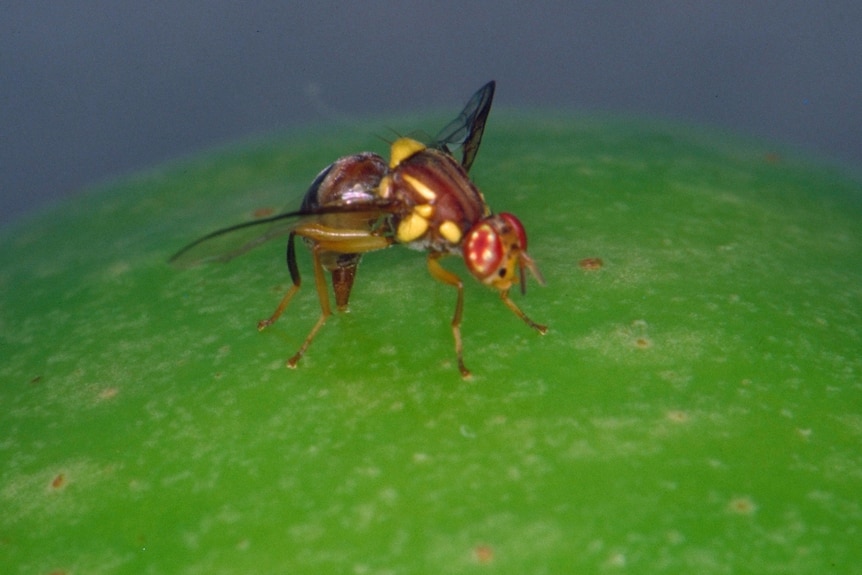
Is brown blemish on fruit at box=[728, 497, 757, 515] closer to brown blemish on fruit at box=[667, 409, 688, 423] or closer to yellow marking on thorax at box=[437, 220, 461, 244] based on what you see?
brown blemish on fruit at box=[667, 409, 688, 423]

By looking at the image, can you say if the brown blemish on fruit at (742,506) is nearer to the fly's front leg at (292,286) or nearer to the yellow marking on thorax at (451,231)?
the yellow marking on thorax at (451,231)

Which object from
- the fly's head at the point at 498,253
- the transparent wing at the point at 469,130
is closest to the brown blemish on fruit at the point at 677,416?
the fly's head at the point at 498,253

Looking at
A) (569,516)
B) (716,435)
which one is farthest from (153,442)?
(716,435)

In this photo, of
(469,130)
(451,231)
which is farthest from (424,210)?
(469,130)

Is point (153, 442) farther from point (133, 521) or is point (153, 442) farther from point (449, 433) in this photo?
point (449, 433)

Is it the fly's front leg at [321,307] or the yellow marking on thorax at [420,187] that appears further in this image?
the yellow marking on thorax at [420,187]
